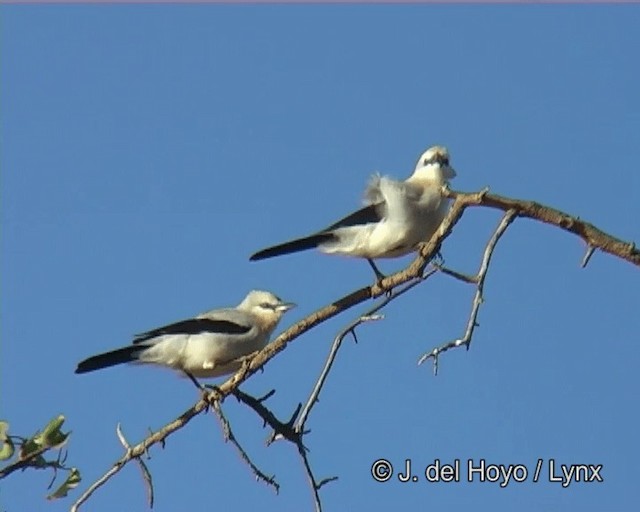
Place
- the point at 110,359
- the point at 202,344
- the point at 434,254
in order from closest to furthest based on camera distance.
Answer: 1. the point at 434,254
2. the point at 110,359
3. the point at 202,344

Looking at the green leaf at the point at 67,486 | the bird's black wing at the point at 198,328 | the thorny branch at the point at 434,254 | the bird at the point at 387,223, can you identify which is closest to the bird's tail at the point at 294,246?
the bird at the point at 387,223

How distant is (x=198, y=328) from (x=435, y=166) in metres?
1.47

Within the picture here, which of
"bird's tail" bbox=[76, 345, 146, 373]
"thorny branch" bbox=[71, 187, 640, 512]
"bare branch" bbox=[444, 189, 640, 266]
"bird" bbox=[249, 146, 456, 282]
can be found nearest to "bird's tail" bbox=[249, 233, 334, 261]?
"bird" bbox=[249, 146, 456, 282]

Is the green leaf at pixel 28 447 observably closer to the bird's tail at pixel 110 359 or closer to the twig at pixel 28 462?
the twig at pixel 28 462

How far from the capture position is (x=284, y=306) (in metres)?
6.96

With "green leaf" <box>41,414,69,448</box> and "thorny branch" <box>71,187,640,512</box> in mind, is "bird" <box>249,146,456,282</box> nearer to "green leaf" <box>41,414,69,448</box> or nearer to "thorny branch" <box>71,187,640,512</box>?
"thorny branch" <box>71,187,640,512</box>

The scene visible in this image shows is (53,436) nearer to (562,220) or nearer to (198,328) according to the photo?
(562,220)

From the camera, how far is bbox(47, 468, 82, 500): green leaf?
146 inches

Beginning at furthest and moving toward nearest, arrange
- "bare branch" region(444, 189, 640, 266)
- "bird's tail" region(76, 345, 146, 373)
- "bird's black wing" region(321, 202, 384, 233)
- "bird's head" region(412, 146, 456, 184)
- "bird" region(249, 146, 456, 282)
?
1. "bird's head" region(412, 146, 456, 184)
2. "bird's black wing" region(321, 202, 384, 233)
3. "bird" region(249, 146, 456, 282)
4. "bird's tail" region(76, 345, 146, 373)
5. "bare branch" region(444, 189, 640, 266)

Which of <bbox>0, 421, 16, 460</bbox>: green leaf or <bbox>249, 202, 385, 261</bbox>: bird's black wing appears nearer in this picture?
<bbox>0, 421, 16, 460</bbox>: green leaf

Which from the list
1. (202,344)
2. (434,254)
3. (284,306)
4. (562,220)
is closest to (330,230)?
(284,306)

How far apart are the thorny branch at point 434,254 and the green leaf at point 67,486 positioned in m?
0.47

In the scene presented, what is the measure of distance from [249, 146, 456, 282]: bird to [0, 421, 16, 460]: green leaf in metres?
3.00

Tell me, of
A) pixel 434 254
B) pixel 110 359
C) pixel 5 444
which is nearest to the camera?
pixel 5 444
